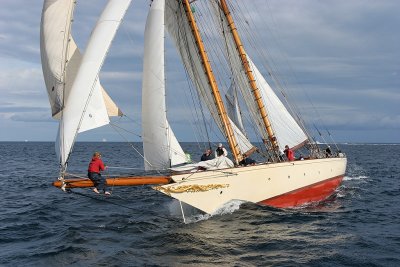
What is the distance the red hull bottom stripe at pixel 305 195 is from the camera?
71.2 feet

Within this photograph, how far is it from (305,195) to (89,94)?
14.2m

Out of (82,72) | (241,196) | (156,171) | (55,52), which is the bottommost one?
(241,196)

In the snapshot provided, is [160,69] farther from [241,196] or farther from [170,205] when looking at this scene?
[170,205]

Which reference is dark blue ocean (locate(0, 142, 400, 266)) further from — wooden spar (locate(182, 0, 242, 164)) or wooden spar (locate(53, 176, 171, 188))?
wooden spar (locate(182, 0, 242, 164))

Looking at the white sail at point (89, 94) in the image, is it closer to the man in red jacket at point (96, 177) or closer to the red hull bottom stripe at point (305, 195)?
the man in red jacket at point (96, 177)

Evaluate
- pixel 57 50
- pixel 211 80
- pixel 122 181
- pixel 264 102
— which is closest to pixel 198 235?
pixel 122 181

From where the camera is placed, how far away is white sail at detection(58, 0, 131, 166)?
14.9 m

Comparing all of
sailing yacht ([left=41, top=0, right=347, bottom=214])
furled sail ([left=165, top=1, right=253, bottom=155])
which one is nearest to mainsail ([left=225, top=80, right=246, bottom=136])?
sailing yacht ([left=41, top=0, right=347, bottom=214])

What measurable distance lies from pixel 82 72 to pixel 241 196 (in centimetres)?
A: 929

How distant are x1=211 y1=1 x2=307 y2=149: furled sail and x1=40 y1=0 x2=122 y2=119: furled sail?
1262cm

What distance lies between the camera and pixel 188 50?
2348 cm

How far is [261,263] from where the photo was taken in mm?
13695

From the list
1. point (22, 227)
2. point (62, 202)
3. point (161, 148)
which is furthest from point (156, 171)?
point (62, 202)

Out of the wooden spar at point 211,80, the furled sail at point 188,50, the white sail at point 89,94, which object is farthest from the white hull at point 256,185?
the furled sail at point 188,50
